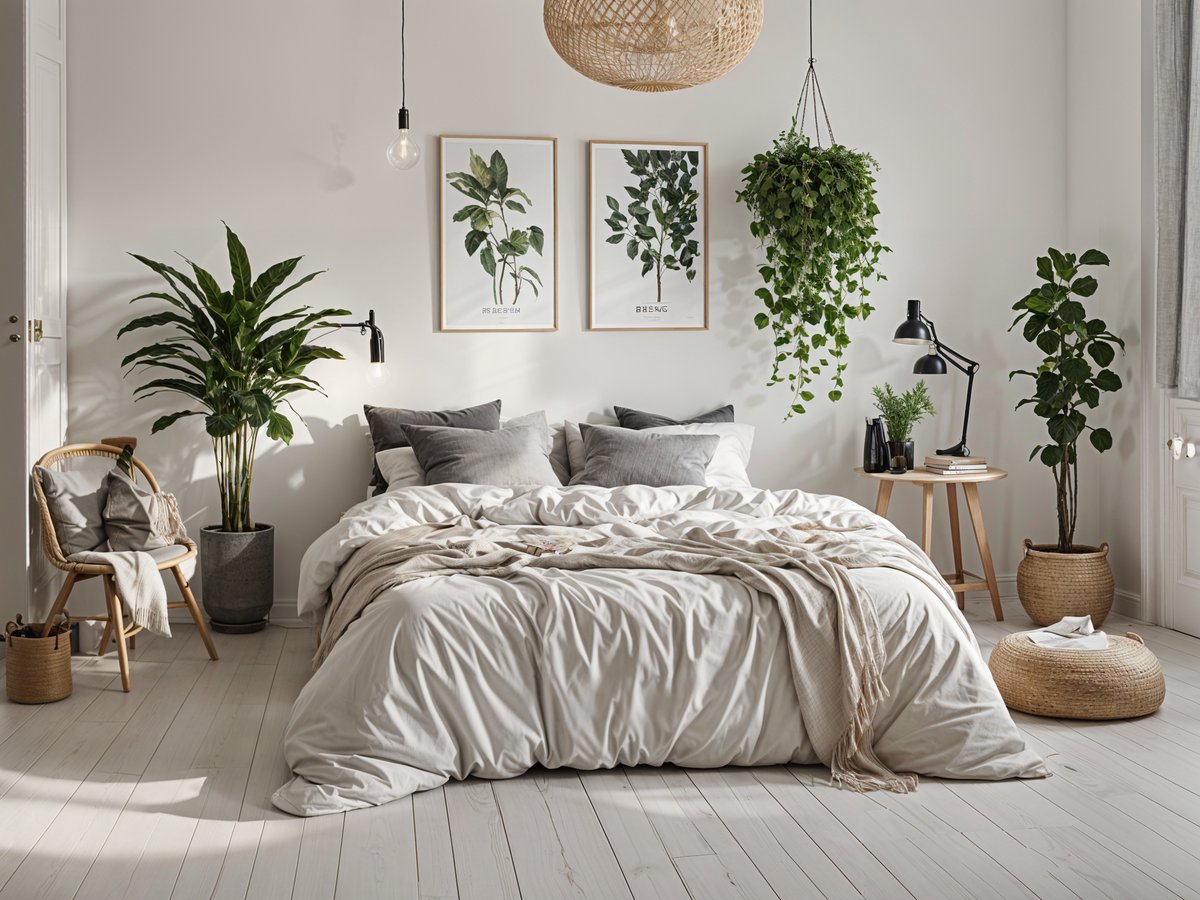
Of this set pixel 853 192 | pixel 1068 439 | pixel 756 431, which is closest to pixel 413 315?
pixel 756 431

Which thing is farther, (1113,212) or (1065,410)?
(1113,212)

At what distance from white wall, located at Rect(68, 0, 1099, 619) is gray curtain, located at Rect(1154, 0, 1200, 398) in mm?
510

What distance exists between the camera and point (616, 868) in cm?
248

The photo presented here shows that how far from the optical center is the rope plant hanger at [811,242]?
4918mm

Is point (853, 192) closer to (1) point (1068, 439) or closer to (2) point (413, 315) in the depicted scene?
(1) point (1068, 439)

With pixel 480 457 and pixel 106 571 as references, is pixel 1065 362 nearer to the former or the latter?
pixel 480 457

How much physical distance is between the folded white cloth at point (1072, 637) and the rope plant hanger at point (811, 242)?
5.72 feet

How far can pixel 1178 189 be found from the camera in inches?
179

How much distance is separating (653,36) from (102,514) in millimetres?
2726

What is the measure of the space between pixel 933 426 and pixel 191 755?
12.1 feet

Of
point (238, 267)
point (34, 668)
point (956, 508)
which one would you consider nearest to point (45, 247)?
point (238, 267)

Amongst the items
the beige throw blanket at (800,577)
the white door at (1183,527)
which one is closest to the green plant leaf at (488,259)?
the beige throw blanket at (800,577)

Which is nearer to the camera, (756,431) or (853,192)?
(853,192)

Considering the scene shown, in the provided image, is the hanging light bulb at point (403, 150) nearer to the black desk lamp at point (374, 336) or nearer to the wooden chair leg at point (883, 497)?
the black desk lamp at point (374, 336)
